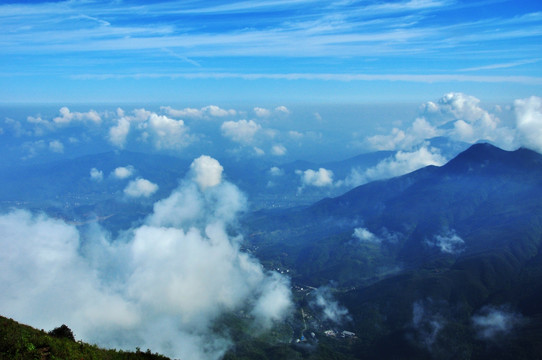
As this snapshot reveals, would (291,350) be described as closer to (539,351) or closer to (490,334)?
(490,334)

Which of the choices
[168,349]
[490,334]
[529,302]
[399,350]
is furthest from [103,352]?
[529,302]

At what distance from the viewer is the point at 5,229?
651 feet

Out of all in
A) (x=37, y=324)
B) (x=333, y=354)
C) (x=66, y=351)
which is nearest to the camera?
(x=66, y=351)

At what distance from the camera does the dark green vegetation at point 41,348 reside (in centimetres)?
3403

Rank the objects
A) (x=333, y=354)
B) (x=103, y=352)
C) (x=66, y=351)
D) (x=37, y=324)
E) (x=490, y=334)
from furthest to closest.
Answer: (x=333, y=354)
(x=490, y=334)
(x=37, y=324)
(x=103, y=352)
(x=66, y=351)

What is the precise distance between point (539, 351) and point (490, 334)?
27.1 m

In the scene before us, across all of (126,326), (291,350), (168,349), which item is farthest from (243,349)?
(126,326)

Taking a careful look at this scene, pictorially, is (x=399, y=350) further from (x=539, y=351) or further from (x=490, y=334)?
(x=539, y=351)

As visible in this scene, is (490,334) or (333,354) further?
(333,354)

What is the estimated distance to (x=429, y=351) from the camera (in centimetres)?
18212

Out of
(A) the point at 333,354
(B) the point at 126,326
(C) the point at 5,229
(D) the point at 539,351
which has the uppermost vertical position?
(C) the point at 5,229

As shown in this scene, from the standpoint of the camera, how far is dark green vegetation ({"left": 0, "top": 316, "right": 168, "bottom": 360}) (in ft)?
112

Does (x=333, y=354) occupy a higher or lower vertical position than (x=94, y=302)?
lower

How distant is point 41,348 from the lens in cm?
3559
